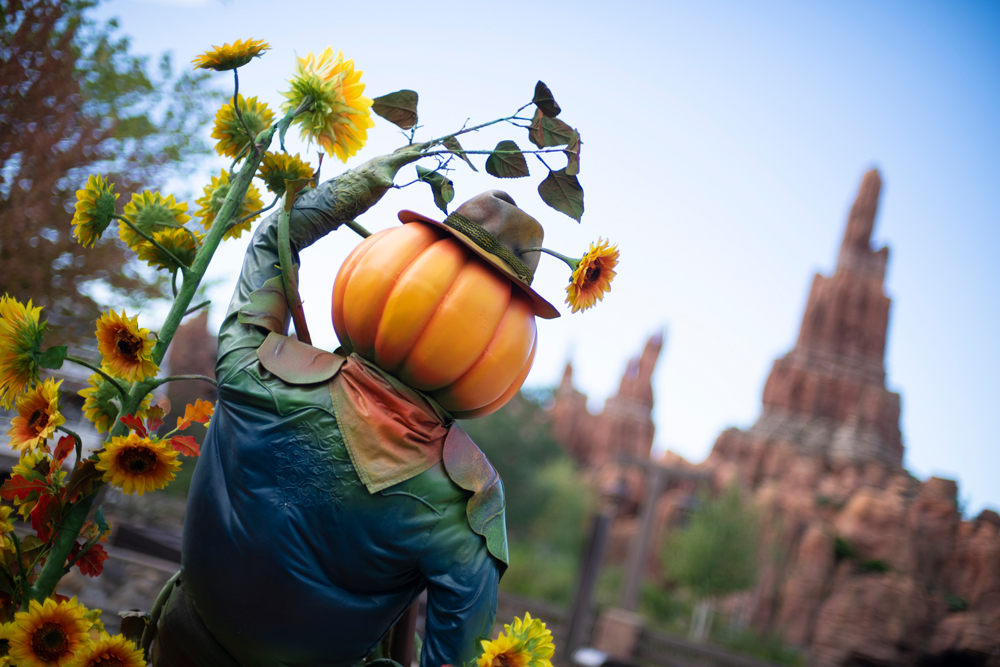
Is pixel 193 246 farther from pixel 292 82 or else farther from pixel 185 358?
pixel 185 358

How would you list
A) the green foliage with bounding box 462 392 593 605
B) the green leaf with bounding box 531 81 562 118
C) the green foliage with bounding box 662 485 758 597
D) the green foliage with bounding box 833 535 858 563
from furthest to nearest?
1. the green foliage with bounding box 462 392 593 605
2. the green foliage with bounding box 833 535 858 563
3. the green foliage with bounding box 662 485 758 597
4. the green leaf with bounding box 531 81 562 118

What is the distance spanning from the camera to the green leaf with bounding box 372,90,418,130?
5.69ft

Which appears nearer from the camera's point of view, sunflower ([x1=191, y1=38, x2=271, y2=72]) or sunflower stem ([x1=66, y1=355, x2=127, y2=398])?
sunflower stem ([x1=66, y1=355, x2=127, y2=398])

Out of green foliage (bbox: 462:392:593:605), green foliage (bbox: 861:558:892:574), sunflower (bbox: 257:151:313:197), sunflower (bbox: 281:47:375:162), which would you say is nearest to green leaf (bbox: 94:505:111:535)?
sunflower (bbox: 257:151:313:197)

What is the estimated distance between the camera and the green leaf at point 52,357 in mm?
1449

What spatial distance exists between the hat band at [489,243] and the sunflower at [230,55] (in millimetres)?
667

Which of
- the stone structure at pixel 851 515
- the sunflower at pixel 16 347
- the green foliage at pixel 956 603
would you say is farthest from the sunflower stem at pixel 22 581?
the green foliage at pixel 956 603

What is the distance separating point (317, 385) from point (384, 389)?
0.16m

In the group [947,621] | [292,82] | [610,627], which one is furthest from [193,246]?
[947,621]

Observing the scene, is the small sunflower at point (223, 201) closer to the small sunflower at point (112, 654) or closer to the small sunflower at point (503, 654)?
the small sunflower at point (112, 654)

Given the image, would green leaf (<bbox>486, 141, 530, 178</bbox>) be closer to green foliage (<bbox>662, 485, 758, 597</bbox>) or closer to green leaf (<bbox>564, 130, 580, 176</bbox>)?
green leaf (<bbox>564, 130, 580, 176</bbox>)

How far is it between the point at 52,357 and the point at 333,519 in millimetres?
700

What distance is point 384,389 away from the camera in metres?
1.50

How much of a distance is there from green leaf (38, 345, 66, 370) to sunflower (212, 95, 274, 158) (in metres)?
0.69
